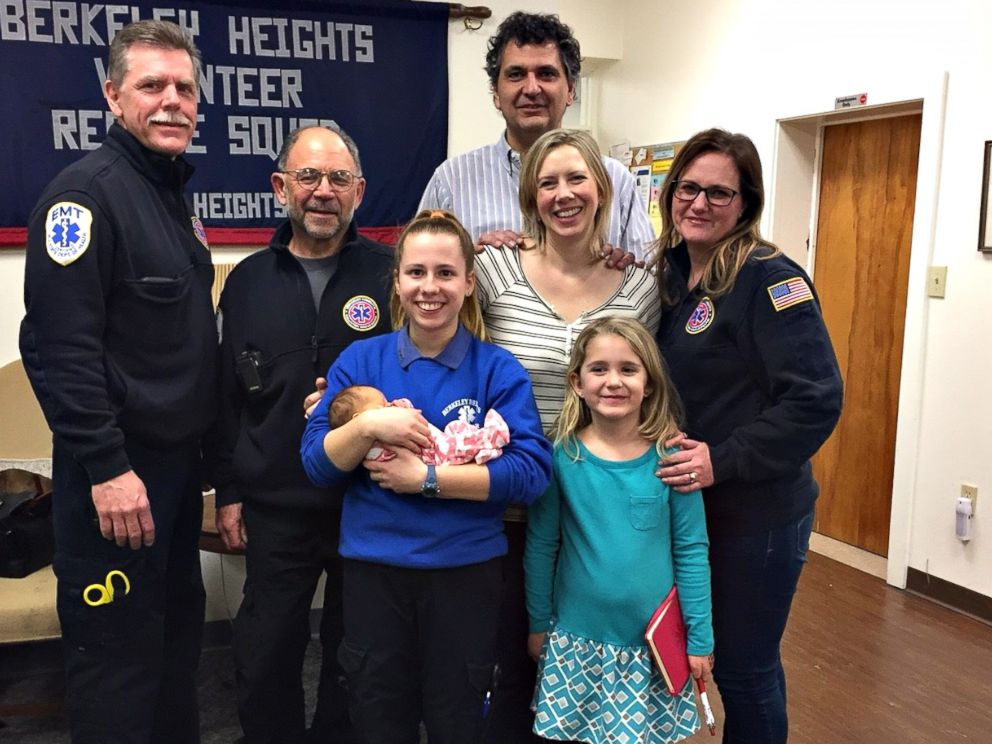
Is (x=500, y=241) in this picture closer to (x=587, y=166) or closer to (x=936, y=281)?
(x=587, y=166)

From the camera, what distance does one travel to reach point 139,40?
65.4 inches

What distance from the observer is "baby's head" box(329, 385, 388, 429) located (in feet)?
4.93

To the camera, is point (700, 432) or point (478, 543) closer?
point (478, 543)

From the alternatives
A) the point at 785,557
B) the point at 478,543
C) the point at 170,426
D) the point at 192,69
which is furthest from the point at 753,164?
the point at 170,426

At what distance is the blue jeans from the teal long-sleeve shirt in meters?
0.07

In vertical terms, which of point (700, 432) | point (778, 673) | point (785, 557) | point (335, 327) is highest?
point (335, 327)

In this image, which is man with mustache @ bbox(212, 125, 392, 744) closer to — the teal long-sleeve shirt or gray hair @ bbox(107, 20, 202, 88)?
gray hair @ bbox(107, 20, 202, 88)

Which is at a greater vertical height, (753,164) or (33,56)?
(33,56)

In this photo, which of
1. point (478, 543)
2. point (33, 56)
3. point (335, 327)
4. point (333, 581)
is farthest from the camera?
point (33, 56)

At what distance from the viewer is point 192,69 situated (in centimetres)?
174

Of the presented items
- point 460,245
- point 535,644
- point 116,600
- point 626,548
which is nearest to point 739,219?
point 460,245

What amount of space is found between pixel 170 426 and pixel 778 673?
132 centimetres

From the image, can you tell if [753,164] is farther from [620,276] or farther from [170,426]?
[170,426]

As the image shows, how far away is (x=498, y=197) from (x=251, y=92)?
2100 mm
